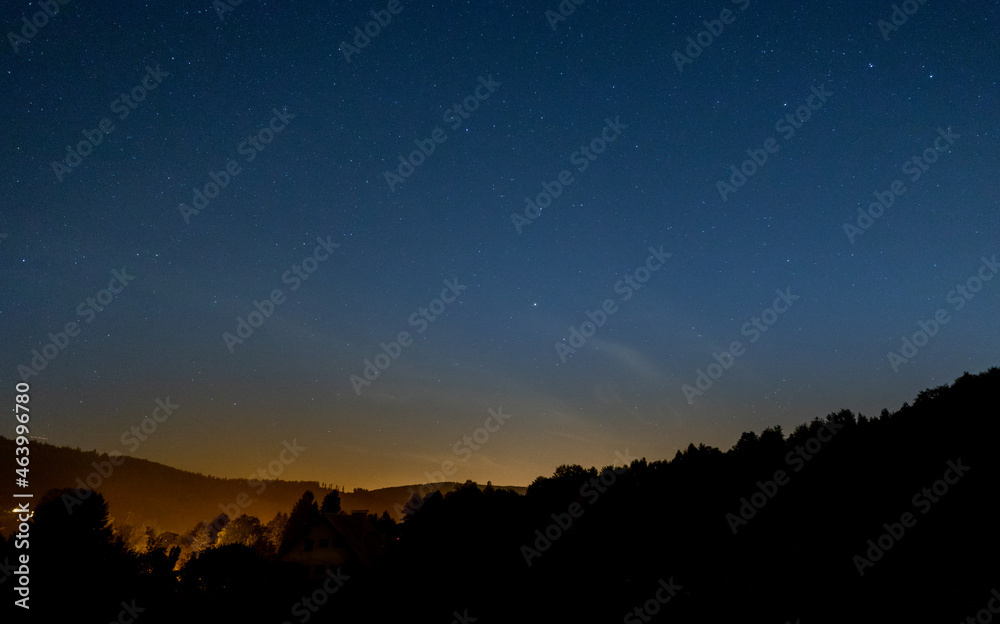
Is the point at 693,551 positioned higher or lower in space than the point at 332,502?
lower

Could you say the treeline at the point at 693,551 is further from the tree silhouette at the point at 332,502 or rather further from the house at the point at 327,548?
the tree silhouette at the point at 332,502

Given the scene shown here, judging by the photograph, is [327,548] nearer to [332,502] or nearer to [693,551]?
[693,551]

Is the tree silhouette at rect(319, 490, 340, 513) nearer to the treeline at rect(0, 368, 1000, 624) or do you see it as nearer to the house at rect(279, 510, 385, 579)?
the treeline at rect(0, 368, 1000, 624)

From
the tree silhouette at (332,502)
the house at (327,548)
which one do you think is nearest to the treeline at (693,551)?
the house at (327,548)

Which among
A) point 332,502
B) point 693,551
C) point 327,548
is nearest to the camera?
point 693,551

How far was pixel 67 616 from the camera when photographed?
14.6 m

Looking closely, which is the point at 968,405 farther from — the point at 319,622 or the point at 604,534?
the point at 319,622

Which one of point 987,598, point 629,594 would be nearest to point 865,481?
point 987,598

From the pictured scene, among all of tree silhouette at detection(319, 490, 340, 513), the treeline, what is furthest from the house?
tree silhouette at detection(319, 490, 340, 513)

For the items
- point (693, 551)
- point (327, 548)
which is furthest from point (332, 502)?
point (693, 551)

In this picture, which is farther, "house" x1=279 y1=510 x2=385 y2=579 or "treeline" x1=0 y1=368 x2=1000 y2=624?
"house" x1=279 y1=510 x2=385 y2=579

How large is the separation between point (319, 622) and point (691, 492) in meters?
56.6

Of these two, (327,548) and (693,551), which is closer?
(693,551)

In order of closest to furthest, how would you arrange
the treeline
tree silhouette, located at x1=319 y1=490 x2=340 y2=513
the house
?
the treeline, the house, tree silhouette, located at x1=319 y1=490 x2=340 y2=513
